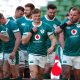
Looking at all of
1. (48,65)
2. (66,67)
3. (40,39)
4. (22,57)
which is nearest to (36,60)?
(40,39)

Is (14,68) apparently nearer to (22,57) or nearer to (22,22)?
(22,57)

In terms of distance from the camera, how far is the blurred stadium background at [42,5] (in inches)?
629

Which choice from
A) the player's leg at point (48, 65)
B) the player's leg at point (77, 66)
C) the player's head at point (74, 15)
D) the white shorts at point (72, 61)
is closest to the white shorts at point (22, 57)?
the player's leg at point (48, 65)

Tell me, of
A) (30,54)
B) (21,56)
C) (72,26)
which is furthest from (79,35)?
(21,56)

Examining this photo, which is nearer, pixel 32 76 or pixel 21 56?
pixel 32 76

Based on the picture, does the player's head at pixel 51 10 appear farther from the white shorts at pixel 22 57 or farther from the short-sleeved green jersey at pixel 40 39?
the white shorts at pixel 22 57

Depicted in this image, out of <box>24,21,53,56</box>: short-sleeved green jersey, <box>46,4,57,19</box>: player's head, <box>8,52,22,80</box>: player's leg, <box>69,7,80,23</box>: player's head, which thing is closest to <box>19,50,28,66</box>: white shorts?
<box>8,52,22,80</box>: player's leg

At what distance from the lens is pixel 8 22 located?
1235 cm

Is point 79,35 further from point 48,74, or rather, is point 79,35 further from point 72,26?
point 48,74

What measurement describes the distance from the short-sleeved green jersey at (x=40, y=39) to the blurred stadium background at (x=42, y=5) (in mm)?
4013

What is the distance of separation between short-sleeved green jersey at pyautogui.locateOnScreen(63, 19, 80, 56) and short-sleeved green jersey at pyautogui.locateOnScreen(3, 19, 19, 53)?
1284mm

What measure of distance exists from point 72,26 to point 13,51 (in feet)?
4.93

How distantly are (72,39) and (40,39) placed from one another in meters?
0.70

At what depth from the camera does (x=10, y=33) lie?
12.4m
